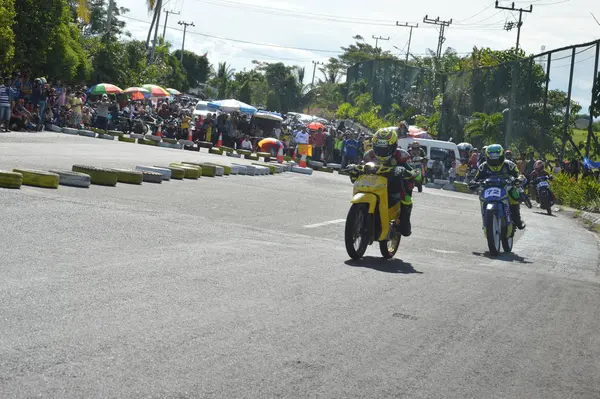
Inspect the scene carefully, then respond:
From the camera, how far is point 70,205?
12359 mm

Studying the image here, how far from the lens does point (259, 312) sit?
6945mm

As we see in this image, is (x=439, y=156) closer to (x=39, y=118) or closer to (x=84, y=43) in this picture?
(x=39, y=118)

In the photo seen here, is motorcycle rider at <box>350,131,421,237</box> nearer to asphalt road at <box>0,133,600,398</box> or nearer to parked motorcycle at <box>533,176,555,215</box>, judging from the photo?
asphalt road at <box>0,133,600,398</box>

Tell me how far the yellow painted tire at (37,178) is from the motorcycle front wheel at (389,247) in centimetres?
532

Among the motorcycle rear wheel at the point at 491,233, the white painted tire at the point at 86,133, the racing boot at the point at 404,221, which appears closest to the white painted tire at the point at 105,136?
the white painted tire at the point at 86,133

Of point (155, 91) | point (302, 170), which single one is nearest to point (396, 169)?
point (302, 170)

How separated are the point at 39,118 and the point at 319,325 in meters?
26.3

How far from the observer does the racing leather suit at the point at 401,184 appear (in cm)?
1144

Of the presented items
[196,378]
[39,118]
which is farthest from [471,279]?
[39,118]

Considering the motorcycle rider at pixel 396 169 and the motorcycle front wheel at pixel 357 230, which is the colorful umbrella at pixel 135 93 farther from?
the motorcycle front wheel at pixel 357 230

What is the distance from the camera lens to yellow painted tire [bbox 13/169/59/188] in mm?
13812

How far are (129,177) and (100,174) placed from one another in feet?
3.90

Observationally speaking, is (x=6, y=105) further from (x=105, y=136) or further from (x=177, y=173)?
(x=177, y=173)

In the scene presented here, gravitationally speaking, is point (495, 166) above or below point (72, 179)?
above
